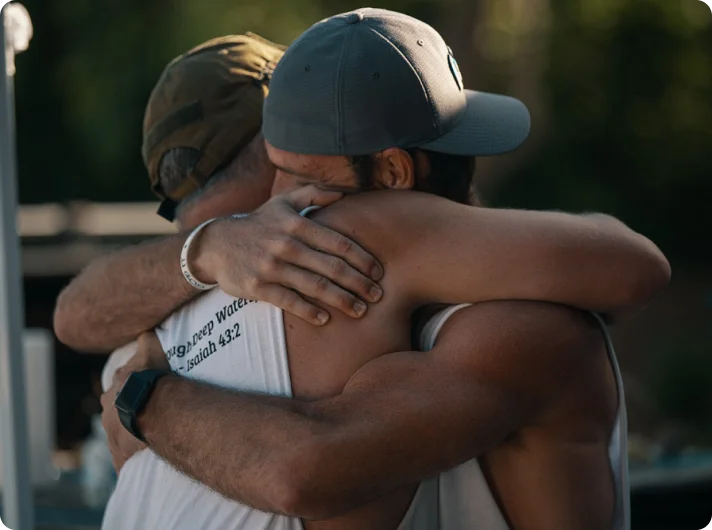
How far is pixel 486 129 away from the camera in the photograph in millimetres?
2127

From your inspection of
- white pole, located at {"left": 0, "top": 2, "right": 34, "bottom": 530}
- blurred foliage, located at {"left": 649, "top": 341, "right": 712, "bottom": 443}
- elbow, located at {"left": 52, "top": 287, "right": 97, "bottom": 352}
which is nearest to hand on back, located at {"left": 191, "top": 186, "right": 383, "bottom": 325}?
elbow, located at {"left": 52, "top": 287, "right": 97, "bottom": 352}

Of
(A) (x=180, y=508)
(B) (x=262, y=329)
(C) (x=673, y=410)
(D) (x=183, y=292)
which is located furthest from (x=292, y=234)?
(C) (x=673, y=410)

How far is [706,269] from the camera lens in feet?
42.9

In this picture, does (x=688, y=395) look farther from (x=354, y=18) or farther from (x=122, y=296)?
(x=354, y=18)

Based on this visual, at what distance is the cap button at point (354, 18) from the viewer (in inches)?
79.9

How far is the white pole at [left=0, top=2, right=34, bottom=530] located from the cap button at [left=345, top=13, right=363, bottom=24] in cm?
128

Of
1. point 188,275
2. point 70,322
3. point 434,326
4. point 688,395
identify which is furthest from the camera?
point 688,395

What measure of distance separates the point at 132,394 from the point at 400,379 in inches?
24.6

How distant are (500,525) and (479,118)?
849 millimetres

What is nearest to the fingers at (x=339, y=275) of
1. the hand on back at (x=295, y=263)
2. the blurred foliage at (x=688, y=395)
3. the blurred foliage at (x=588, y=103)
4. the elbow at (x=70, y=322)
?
the hand on back at (x=295, y=263)

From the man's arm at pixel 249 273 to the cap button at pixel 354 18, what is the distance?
347 mm

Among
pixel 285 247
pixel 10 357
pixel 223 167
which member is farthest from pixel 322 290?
pixel 10 357

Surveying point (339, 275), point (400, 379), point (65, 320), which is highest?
point (339, 275)

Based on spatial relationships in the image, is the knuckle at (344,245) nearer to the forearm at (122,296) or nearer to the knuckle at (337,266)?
the knuckle at (337,266)
